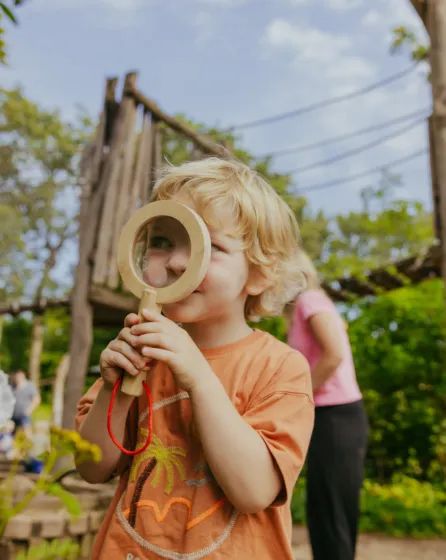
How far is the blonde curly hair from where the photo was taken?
1.16 m

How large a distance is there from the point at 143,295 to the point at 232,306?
0.30 m

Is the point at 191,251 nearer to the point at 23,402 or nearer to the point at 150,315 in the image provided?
the point at 150,315

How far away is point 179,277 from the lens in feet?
3.30

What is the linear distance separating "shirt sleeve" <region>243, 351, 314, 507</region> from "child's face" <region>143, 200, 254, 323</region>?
0.58 ft

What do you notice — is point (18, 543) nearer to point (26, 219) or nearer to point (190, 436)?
point (190, 436)

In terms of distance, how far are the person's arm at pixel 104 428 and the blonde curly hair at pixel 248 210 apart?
Result: 370 millimetres

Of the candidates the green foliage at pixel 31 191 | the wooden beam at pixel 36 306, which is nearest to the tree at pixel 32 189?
the green foliage at pixel 31 191

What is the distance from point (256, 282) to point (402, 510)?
5237 mm

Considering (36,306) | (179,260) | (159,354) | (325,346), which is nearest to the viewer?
(159,354)

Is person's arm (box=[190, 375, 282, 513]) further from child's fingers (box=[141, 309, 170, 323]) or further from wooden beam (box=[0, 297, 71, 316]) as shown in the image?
wooden beam (box=[0, 297, 71, 316])

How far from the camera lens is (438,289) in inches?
290

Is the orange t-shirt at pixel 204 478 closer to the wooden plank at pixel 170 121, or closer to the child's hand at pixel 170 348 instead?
the child's hand at pixel 170 348

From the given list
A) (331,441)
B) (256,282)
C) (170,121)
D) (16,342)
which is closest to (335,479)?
(331,441)

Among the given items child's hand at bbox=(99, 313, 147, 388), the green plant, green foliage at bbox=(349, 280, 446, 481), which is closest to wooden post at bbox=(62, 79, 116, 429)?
green foliage at bbox=(349, 280, 446, 481)
